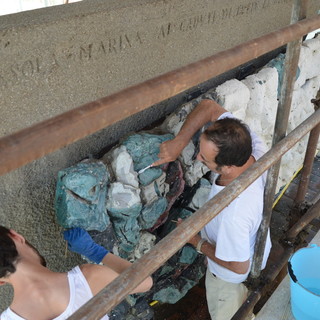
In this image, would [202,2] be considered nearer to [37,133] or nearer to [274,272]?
[274,272]

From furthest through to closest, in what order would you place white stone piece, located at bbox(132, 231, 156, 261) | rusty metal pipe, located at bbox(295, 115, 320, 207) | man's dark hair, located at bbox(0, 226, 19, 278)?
rusty metal pipe, located at bbox(295, 115, 320, 207), white stone piece, located at bbox(132, 231, 156, 261), man's dark hair, located at bbox(0, 226, 19, 278)

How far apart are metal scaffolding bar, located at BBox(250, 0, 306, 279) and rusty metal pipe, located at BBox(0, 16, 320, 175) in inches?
17.1

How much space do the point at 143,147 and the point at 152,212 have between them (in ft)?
1.41

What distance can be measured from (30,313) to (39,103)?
36.7 inches

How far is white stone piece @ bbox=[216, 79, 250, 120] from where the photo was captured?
8.82 ft

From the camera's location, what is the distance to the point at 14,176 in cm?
196

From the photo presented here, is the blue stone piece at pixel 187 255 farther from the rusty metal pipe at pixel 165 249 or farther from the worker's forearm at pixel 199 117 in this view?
the rusty metal pipe at pixel 165 249

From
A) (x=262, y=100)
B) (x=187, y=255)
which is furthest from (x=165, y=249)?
(x=262, y=100)

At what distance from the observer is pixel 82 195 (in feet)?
6.63

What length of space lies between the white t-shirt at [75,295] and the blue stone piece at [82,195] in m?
0.37

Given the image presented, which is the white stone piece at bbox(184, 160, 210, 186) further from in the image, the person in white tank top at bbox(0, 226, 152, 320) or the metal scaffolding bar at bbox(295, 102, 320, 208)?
the person in white tank top at bbox(0, 226, 152, 320)

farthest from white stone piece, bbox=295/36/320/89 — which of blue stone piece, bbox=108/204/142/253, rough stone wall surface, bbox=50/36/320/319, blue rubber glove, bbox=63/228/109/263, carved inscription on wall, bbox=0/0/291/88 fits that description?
blue rubber glove, bbox=63/228/109/263

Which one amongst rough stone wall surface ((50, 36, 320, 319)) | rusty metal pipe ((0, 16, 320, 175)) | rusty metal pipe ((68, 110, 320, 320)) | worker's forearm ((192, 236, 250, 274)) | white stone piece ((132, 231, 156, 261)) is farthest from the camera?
white stone piece ((132, 231, 156, 261))

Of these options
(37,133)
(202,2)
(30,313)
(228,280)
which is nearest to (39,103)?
(30,313)
